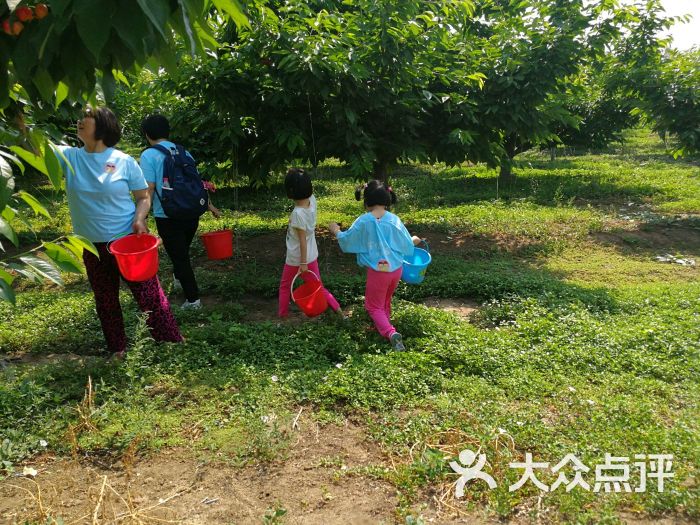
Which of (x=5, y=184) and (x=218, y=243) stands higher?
(x=5, y=184)

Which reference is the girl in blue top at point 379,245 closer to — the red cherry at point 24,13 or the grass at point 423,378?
the grass at point 423,378

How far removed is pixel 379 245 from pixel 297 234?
0.73 meters

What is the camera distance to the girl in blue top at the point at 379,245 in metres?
4.11

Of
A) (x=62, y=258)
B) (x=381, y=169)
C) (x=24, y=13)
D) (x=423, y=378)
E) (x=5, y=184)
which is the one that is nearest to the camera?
(x=24, y=13)

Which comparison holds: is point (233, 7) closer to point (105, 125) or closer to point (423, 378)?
point (105, 125)

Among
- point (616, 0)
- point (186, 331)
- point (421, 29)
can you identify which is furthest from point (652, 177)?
point (186, 331)

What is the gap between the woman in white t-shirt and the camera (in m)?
4.31

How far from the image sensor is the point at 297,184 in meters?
4.30

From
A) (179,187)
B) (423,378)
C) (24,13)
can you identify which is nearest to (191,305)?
(179,187)

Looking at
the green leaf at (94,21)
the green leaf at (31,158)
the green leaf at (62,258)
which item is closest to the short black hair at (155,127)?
the green leaf at (31,158)

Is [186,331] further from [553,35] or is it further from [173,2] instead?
[553,35]

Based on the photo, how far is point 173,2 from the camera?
1.31m

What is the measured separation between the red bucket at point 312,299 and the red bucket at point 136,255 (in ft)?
3.74

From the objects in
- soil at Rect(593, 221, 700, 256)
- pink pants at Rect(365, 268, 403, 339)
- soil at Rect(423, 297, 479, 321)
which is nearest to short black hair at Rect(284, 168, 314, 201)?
pink pants at Rect(365, 268, 403, 339)
